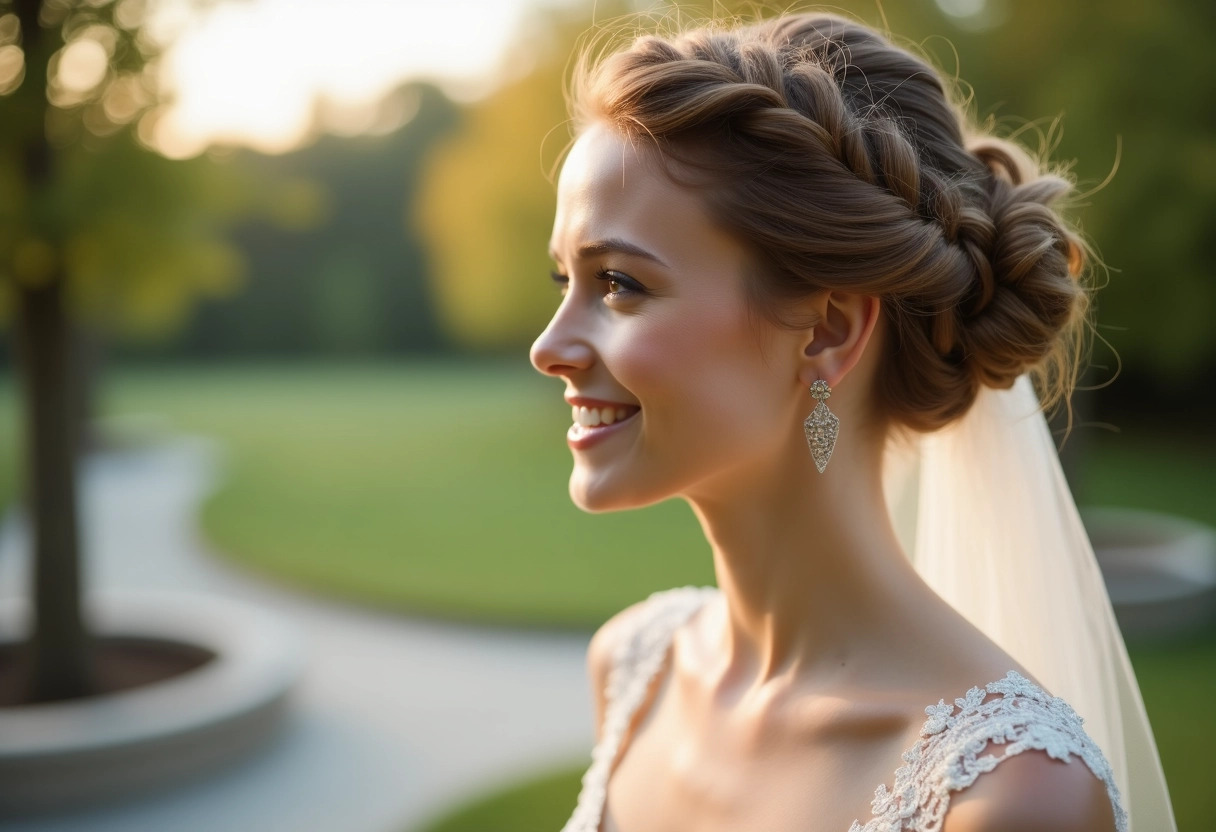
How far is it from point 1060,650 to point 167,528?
438 inches

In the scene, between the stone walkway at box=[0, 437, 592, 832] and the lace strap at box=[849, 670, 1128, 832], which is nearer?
the lace strap at box=[849, 670, 1128, 832]

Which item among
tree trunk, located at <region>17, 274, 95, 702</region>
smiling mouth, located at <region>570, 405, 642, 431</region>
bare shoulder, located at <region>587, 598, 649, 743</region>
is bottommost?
bare shoulder, located at <region>587, 598, 649, 743</region>

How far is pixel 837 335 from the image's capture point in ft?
5.57

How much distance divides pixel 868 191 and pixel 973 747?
797 mm

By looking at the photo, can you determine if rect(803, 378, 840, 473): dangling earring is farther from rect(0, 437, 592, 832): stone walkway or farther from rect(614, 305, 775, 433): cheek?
rect(0, 437, 592, 832): stone walkway

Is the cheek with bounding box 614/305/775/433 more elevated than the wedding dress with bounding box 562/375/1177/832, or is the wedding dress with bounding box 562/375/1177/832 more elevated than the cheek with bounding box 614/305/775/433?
the cheek with bounding box 614/305/775/433

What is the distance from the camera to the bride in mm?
1594

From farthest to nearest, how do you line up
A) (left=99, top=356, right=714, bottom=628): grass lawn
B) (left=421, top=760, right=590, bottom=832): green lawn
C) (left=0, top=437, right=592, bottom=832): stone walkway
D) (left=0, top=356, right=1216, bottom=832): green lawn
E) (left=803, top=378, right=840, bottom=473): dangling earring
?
(left=99, top=356, right=714, bottom=628): grass lawn → (left=0, top=356, right=1216, bottom=832): green lawn → (left=0, top=437, right=592, bottom=832): stone walkway → (left=421, top=760, right=590, bottom=832): green lawn → (left=803, top=378, right=840, bottom=473): dangling earring

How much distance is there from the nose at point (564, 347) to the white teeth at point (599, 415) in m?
0.07

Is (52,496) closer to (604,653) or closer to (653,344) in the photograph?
(604,653)

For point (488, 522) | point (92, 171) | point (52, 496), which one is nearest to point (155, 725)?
point (52, 496)

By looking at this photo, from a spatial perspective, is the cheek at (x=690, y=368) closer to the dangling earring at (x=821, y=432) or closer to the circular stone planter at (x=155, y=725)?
the dangling earring at (x=821, y=432)

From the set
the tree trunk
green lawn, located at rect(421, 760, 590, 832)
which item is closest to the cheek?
green lawn, located at rect(421, 760, 590, 832)

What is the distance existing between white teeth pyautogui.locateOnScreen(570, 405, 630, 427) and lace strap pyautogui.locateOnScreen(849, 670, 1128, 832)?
0.62m
